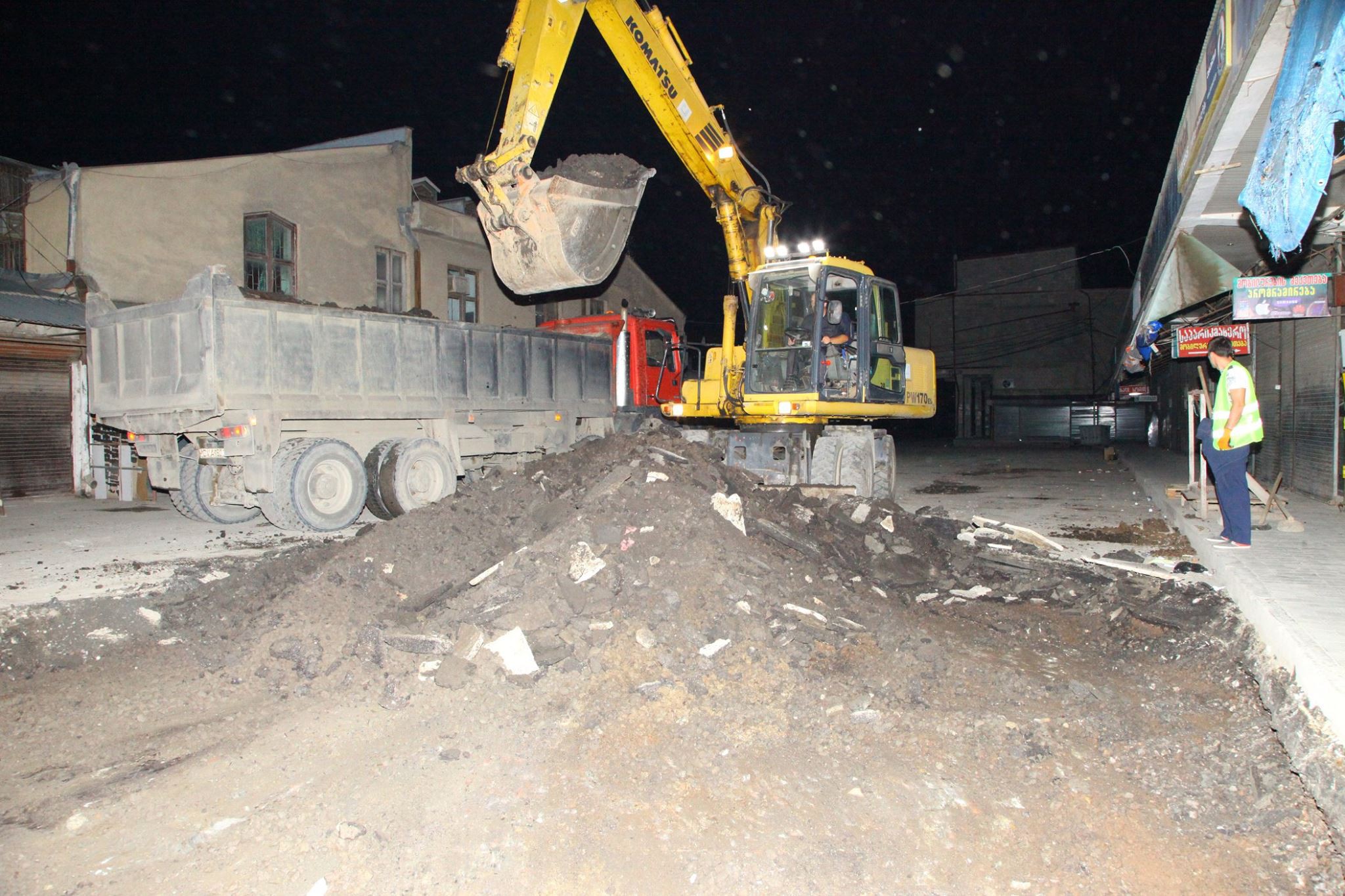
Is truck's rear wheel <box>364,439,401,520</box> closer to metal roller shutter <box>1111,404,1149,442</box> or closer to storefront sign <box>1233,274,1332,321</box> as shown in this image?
storefront sign <box>1233,274,1332,321</box>

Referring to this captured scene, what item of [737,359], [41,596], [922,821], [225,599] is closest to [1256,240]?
[737,359]

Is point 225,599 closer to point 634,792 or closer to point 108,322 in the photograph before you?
point 634,792

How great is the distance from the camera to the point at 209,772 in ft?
12.5

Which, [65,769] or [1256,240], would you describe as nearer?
[65,769]

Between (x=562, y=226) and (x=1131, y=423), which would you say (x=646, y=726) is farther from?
(x=1131, y=423)

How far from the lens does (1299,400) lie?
11.4 metres

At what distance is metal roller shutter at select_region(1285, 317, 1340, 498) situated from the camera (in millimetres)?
10156

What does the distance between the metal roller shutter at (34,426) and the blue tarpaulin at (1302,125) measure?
54.5 ft

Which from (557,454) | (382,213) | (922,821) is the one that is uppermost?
(382,213)

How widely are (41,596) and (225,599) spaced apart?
1629 mm

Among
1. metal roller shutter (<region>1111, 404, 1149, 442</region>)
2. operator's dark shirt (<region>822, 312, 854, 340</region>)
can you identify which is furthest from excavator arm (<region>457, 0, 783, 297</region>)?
metal roller shutter (<region>1111, 404, 1149, 442</region>)

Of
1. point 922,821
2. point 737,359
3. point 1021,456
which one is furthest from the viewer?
point 1021,456

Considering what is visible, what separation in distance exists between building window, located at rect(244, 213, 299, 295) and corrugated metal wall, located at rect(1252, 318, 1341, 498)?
651 inches

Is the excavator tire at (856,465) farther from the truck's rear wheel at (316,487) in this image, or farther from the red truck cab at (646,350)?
the truck's rear wheel at (316,487)
